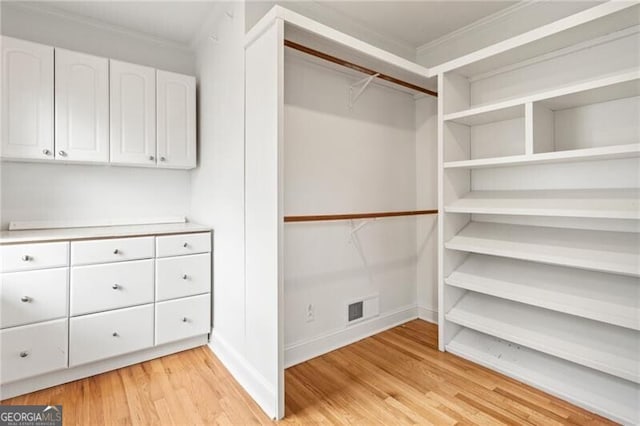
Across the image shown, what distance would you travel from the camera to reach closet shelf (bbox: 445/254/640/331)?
64.2 inches

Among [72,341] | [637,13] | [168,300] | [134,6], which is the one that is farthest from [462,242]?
[134,6]

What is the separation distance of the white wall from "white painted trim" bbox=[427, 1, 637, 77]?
7.39 feet

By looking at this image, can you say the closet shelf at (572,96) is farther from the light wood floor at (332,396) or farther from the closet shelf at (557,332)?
the light wood floor at (332,396)

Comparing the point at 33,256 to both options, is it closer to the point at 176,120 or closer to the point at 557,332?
the point at 176,120

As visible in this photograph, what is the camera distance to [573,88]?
169cm

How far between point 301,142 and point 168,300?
4.82 ft

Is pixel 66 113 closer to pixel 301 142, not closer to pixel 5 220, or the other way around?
pixel 5 220

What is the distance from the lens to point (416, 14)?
242 centimetres

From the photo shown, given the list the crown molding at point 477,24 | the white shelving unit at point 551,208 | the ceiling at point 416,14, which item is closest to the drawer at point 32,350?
the white shelving unit at point 551,208

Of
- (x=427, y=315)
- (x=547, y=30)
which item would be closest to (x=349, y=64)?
(x=547, y=30)

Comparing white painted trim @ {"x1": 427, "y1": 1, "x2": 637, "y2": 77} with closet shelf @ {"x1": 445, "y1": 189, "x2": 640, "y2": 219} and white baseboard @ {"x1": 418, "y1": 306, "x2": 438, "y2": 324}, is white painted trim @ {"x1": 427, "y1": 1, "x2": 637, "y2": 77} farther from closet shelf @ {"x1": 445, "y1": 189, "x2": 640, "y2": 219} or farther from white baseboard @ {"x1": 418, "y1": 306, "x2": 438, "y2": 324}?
white baseboard @ {"x1": 418, "y1": 306, "x2": 438, "y2": 324}

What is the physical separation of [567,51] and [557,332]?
1.76 metres

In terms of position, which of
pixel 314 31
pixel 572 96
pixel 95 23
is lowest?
pixel 572 96

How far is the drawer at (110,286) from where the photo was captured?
195 centimetres
